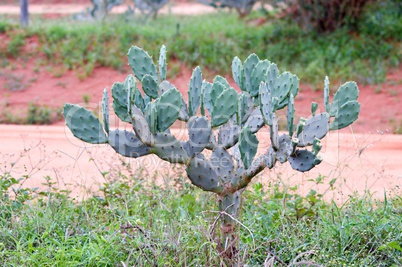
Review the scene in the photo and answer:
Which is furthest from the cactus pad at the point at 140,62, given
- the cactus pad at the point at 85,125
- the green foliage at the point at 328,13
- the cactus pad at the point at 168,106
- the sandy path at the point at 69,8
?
the sandy path at the point at 69,8

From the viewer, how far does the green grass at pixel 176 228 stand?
4008mm

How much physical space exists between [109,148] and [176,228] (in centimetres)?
223

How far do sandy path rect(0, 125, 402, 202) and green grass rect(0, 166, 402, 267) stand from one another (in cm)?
Result: 20

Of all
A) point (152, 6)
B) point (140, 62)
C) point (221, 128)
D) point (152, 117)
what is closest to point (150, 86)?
point (140, 62)

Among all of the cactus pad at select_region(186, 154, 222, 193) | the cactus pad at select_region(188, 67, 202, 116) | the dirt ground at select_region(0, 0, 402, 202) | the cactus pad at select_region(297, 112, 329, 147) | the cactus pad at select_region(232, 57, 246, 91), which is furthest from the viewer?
the dirt ground at select_region(0, 0, 402, 202)

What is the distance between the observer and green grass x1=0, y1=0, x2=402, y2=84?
11.3m

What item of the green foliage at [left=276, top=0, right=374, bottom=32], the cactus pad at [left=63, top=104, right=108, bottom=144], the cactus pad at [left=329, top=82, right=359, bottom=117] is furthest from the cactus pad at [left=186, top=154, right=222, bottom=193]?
the green foliage at [left=276, top=0, right=374, bottom=32]

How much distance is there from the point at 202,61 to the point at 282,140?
25.0 ft

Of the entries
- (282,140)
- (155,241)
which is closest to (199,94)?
(282,140)

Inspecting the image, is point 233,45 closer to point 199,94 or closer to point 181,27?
point 181,27

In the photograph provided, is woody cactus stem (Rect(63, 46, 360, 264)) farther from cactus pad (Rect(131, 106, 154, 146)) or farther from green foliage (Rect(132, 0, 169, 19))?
green foliage (Rect(132, 0, 169, 19))

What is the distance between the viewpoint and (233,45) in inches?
477

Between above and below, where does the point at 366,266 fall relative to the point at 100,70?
above

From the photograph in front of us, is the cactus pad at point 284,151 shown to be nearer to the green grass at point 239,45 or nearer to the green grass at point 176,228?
the green grass at point 176,228
